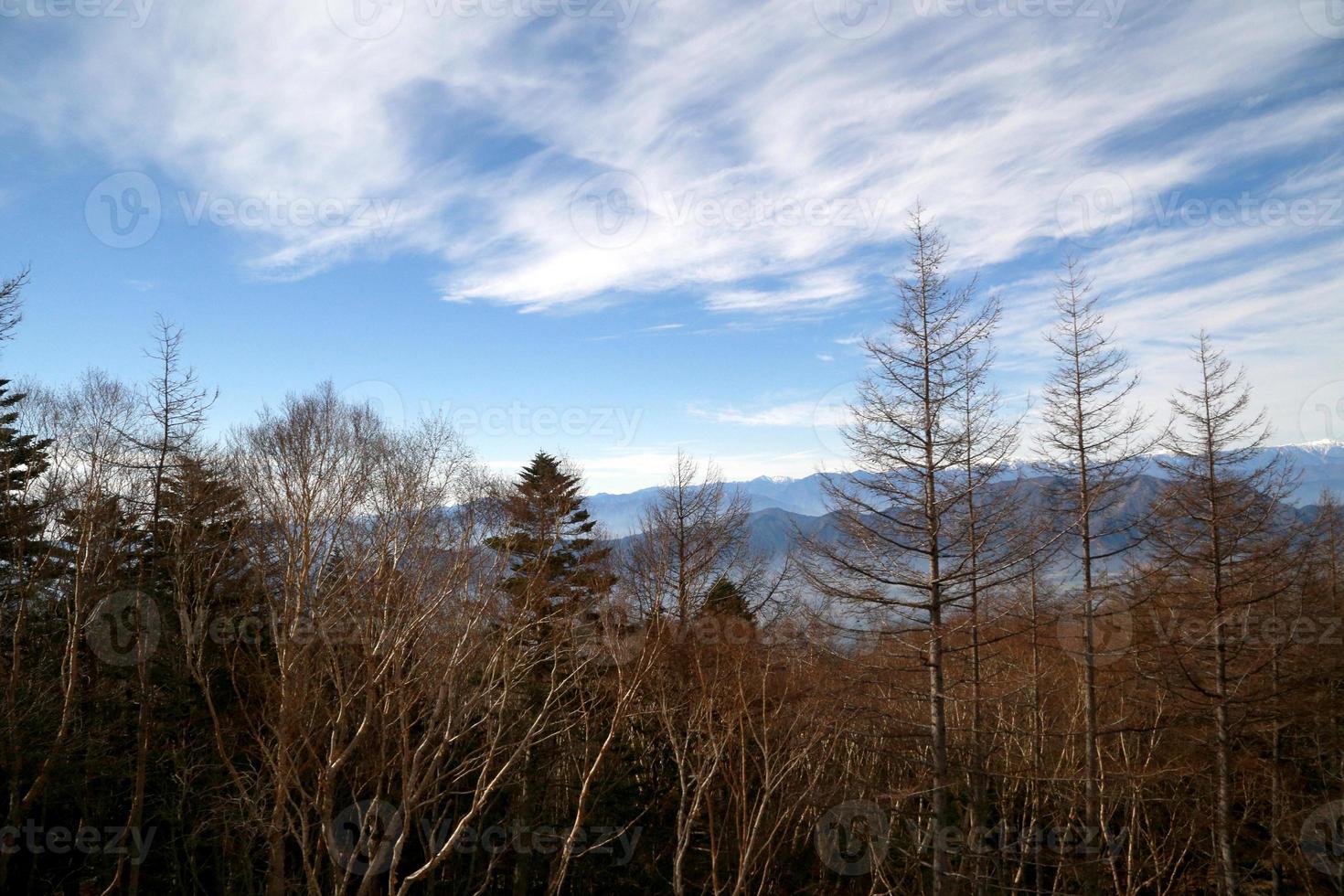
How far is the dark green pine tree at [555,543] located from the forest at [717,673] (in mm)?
500

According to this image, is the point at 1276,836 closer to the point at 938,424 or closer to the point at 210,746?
the point at 938,424

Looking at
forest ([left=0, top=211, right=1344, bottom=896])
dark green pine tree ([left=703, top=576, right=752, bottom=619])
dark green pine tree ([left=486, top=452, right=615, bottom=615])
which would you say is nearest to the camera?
forest ([left=0, top=211, right=1344, bottom=896])

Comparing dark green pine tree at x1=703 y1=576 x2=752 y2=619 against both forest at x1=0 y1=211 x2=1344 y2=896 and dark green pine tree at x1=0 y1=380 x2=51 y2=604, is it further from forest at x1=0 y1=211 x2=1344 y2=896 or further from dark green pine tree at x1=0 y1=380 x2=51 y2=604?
dark green pine tree at x1=0 y1=380 x2=51 y2=604

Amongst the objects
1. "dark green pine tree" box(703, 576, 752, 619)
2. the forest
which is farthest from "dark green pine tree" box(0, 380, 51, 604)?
"dark green pine tree" box(703, 576, 752, 619)

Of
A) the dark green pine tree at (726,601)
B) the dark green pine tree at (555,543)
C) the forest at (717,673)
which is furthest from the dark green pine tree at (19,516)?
the dark green pine tree at (726,601)

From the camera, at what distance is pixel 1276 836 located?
20.3m

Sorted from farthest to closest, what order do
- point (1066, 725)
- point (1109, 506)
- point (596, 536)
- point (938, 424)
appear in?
1. point (596, 536)
2. point (1066, 725)
3. point (1109, 506)
4. point (938, 424)

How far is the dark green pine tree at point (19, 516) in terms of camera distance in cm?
1683

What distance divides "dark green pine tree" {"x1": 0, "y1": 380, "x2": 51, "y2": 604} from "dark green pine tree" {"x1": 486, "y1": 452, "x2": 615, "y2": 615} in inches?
405

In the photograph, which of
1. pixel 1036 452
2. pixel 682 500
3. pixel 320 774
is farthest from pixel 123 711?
pixel 1036 452

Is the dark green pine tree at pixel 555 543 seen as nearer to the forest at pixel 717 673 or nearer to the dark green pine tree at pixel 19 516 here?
the forest at pixel 717 673

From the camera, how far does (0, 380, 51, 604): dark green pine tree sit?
1683cm

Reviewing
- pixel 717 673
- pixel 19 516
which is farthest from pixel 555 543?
pixel 19 516

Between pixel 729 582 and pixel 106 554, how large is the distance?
17626mm
